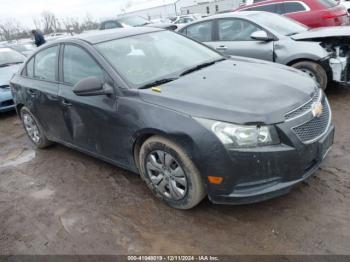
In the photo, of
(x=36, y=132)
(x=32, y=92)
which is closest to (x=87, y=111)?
(x=32, y=92)

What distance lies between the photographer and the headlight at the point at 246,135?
2.60 metres

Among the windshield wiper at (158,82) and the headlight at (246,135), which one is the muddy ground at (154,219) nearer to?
the headlight at (246,135)

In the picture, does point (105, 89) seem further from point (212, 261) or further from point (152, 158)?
point (212, 261)

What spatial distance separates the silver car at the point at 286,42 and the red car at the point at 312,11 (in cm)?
225

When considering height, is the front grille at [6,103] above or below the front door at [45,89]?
below

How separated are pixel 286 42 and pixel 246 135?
138 inches

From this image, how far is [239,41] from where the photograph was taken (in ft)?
20.1

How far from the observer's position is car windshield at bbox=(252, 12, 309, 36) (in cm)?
586

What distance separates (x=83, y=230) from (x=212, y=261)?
1255 mm

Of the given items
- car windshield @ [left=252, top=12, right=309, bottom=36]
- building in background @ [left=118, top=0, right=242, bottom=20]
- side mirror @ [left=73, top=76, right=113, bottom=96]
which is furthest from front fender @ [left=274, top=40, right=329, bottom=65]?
building in background @ [left=118, top=0, right=242, bottom=20]

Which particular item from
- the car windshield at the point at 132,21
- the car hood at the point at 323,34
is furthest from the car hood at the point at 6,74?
the car windshield at the point at 132,21

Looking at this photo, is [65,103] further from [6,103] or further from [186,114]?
[6,103]

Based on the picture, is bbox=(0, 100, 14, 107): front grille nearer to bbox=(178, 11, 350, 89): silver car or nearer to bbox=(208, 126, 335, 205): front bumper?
bbox=(178, 11, 350, 89): silver car

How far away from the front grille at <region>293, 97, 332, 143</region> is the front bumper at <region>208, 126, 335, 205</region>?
0.06 m
